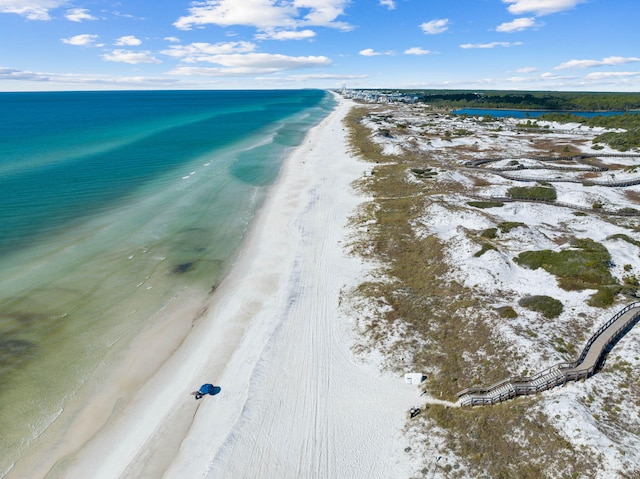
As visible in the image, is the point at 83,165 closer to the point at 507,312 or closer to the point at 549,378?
the point at 507,312

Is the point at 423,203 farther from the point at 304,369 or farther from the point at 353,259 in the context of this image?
the point at 304,369

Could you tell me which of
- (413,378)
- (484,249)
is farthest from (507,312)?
(413,378)

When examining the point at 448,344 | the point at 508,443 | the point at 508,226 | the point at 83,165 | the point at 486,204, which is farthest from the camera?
the point at 83,165

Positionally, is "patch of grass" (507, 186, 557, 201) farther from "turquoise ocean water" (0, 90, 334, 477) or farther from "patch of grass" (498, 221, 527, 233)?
"turquoise ocean water" (0, 90, 334, 477)

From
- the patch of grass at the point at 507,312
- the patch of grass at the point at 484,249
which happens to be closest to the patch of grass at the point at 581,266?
the patch of grass at the point at 484,249

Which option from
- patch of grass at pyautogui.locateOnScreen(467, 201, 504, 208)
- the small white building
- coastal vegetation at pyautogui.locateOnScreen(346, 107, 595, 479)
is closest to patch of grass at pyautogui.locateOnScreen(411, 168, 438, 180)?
patch of grass at pyautogui.locateOnScreen(467, 201, 504, 208)

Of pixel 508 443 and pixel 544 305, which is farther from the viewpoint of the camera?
pixel 544 305

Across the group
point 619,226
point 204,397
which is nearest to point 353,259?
point 204,397

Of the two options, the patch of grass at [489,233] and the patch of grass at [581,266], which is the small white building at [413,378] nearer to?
the patch of grass at [581,266]
